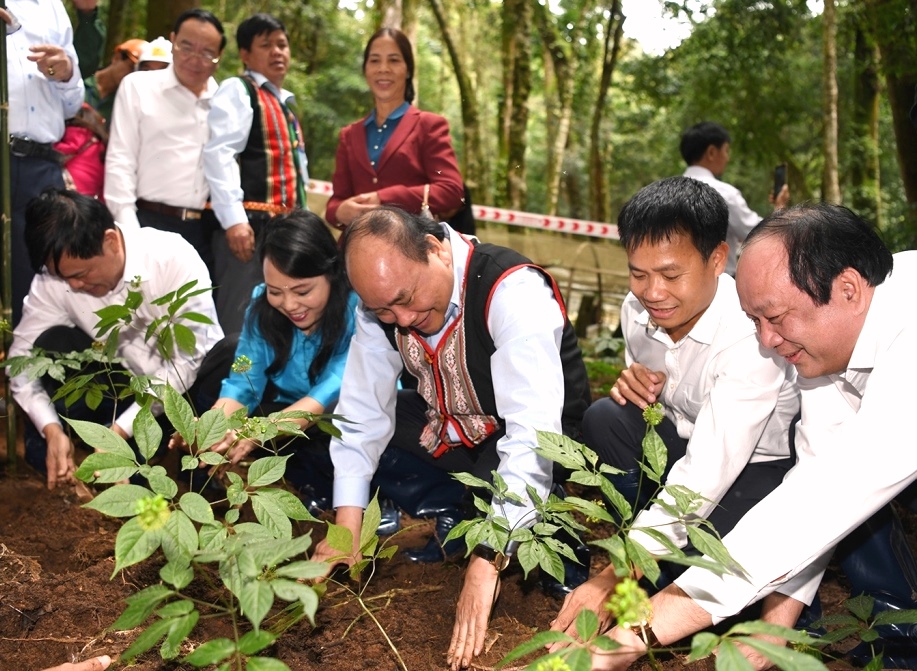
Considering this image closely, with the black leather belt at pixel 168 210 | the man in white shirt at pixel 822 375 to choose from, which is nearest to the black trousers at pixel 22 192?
the black leather belt at pixel 168 210

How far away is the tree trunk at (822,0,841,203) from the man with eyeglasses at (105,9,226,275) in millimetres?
6903

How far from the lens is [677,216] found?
229 centimetres

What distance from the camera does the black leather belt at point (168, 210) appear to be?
3.95 metres

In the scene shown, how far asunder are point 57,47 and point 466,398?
2110 mm

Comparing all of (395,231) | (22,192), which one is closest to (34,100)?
(22,192)

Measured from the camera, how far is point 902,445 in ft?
5.47

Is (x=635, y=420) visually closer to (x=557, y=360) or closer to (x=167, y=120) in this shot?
(x=557, y=360)

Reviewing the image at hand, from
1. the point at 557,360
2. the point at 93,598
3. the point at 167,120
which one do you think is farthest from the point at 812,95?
the point at 93,598

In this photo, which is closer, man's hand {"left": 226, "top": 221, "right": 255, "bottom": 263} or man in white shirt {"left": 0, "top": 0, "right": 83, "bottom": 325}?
man in white shirt {"left": 0, "top": 0, "right": 83, "bottom": 325}

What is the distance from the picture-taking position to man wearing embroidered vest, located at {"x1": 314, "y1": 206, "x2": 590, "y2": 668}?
7.46 feet

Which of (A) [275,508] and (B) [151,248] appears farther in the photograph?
(B) [151,248]

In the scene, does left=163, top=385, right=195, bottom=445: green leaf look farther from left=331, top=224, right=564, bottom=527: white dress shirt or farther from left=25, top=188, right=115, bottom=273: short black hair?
left=25, top=188, right=115, bottom=273: short black hair

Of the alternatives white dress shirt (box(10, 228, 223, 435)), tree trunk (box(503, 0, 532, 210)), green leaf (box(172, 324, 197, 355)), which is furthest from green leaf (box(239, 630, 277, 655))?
tree trunk (box(503, 0, 532, 210))

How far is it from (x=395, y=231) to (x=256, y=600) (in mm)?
1146
